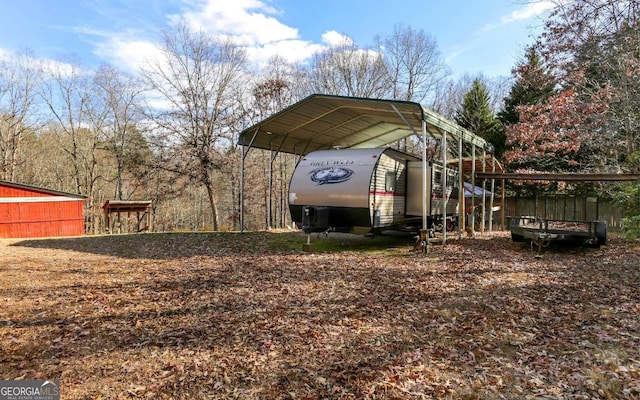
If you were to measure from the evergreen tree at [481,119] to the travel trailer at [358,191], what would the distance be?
633 inches

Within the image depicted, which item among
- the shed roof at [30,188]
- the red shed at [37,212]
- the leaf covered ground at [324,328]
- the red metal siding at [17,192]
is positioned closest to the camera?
the leaf covered ground at [324,328]

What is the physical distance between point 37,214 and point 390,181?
17.1 meters

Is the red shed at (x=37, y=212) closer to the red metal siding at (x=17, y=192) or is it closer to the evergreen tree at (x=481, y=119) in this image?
the red metal siding at (x=17, y=192)

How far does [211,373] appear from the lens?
3562 millimetres

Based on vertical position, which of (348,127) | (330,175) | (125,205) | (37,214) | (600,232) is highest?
(348,127)

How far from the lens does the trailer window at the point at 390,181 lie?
11.1 metres

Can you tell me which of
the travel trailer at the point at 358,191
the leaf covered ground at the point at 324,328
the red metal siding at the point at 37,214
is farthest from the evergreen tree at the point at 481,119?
the red metal siding at the point at 37,214

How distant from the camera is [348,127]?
47.3 feet

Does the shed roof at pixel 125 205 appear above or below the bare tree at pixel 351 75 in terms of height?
below

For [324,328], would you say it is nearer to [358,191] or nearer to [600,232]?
[358,191]

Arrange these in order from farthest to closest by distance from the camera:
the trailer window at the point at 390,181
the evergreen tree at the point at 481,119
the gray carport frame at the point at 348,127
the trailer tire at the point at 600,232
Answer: the evergreen tree at the point at 481,119, the trailer window at the point at 390,181, the gray carport frame at the point at 348,127, the trailer tire at the point at 600,232

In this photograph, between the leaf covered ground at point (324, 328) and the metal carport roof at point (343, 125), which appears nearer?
the leaf covered ground at point (324, 328)

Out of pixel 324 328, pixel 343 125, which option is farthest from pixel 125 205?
pixel 324 328

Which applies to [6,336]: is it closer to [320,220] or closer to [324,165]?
[320,220]
